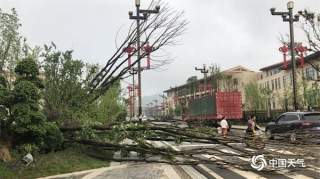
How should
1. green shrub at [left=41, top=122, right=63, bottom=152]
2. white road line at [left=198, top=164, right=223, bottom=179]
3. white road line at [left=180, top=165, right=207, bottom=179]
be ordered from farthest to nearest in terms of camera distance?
green shrub at [left=41, top=122, right=63, bottom=152]
white road line at [left=180, top=165, right=207, bottom=179]
white road line at [left=198, top=164, right=223, bottom=179]

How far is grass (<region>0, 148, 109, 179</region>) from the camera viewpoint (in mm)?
13914

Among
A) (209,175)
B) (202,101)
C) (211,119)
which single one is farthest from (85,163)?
(202,101)

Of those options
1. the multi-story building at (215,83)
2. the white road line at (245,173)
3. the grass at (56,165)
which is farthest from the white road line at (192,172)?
the multi-story building at (215,83)

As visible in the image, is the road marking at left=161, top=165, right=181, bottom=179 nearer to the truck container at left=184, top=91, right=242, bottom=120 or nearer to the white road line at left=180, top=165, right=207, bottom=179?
the white road line at left=180, top=165, right=207, bottom=179

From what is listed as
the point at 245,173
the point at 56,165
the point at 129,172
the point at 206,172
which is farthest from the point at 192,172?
the point at 56,165

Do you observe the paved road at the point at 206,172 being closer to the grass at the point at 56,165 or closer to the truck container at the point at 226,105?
the grass at the point at 56,165

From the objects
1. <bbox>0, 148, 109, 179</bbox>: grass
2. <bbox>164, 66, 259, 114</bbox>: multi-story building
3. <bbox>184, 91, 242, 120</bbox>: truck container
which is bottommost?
<bbox>0, 148, 109, 179</bbox>: grass

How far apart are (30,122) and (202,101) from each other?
33.7m

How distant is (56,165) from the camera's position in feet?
50.1

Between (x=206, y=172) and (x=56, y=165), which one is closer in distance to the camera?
(x=206, y=172)

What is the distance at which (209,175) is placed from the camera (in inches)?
556

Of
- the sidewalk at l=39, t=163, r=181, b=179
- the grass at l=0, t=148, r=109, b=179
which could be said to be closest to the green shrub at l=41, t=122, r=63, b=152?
the grass at l=0, t=148, r=109, b=179

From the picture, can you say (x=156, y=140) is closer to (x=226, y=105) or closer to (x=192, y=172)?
(x=192, y=172)

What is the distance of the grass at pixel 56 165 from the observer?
1391 cm
